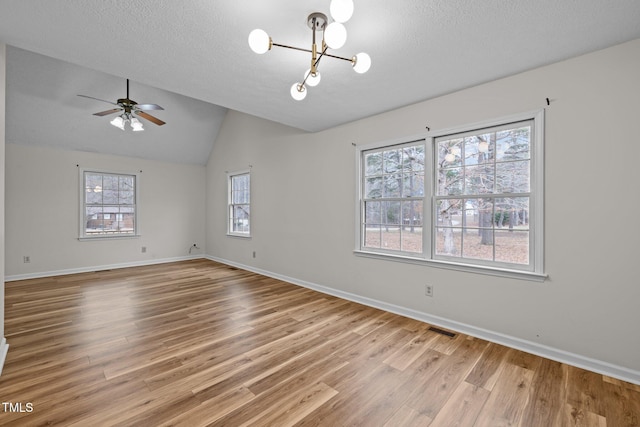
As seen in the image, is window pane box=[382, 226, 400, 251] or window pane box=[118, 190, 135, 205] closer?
window pane box=[382, 226, 400, 251]

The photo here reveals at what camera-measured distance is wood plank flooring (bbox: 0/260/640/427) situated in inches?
67.4

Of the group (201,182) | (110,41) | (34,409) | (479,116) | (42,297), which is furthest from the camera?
(201,182)

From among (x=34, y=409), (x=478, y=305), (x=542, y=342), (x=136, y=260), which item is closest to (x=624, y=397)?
(x=542, y=342)

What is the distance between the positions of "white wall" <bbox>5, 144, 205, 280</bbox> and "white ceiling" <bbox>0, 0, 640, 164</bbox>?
3.86 metres

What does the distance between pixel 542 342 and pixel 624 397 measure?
1.90 ft

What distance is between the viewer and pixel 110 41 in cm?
207

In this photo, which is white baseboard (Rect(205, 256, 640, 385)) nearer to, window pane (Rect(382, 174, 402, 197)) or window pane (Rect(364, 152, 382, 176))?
window pane (Rect(382, 174, 402, 197))

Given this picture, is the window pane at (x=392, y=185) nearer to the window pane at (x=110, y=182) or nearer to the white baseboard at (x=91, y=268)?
the white baseboard at (x=91, y=268)

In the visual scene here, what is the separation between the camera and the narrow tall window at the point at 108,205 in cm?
560

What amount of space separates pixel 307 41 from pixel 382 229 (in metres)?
2.34

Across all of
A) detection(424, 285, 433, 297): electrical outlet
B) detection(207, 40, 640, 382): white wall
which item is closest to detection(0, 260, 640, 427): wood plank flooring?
detection(207, 40, 640, 382): white wall

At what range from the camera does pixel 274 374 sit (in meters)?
2.14

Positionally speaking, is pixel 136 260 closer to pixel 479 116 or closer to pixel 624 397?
pixel 479 116

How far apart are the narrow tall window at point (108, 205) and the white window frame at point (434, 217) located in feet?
16.8
